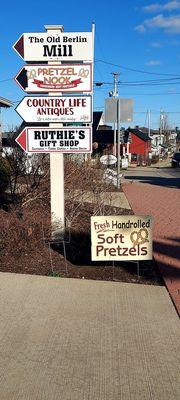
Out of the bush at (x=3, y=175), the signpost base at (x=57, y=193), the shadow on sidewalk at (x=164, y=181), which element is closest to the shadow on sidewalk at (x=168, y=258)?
the signpost base at (x=57, y=193)

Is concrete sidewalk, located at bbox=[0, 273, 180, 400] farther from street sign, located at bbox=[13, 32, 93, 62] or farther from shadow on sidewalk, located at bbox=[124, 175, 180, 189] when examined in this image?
shadow on sidewalk, located at bbox=[124, 175, 180, 189]

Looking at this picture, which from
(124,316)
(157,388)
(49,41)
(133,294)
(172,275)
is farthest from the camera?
(49,41)

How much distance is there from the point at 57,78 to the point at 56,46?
468mm

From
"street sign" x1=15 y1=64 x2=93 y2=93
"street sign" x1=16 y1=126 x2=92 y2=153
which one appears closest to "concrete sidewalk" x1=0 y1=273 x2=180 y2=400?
"street sign" x1=16 y1=126 x2=92 y2=153

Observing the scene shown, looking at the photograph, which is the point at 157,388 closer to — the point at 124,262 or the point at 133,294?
the point at 133,294

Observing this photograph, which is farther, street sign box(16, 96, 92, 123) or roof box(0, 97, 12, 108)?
roof box(0, 97, 12, 108)

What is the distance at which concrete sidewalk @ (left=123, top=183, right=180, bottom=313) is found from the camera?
6.21 metres

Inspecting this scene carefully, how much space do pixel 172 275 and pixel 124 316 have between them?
1.65 meters

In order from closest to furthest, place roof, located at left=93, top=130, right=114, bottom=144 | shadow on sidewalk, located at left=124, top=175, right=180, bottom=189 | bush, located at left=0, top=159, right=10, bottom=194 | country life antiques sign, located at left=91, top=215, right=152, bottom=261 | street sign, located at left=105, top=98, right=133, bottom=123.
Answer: country life antiques sign, located at left=91, top=215, right=152, bottom=261
bush, located at left=0, top=159, right=10, bottom=194
street sign, located at left=105, top=98, right=133, bottom=123
shadow on sidewalk, located at left=124, top=175, right=180, bottom=189
roof, located at left=93, top=130, right=114, bottom=144

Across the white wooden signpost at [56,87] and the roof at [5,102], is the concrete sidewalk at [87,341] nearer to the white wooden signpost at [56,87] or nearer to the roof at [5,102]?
the white wooden signpost at [56,87]

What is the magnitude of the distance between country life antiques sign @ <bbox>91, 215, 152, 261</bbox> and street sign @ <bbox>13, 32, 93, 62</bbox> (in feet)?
8.51

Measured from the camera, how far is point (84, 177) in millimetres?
10711

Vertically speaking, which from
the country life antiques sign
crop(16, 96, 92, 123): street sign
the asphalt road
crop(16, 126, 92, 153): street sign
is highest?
crop(16, 96, 92, 123): street sign

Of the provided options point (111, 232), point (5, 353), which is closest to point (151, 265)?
point (111, 232)
